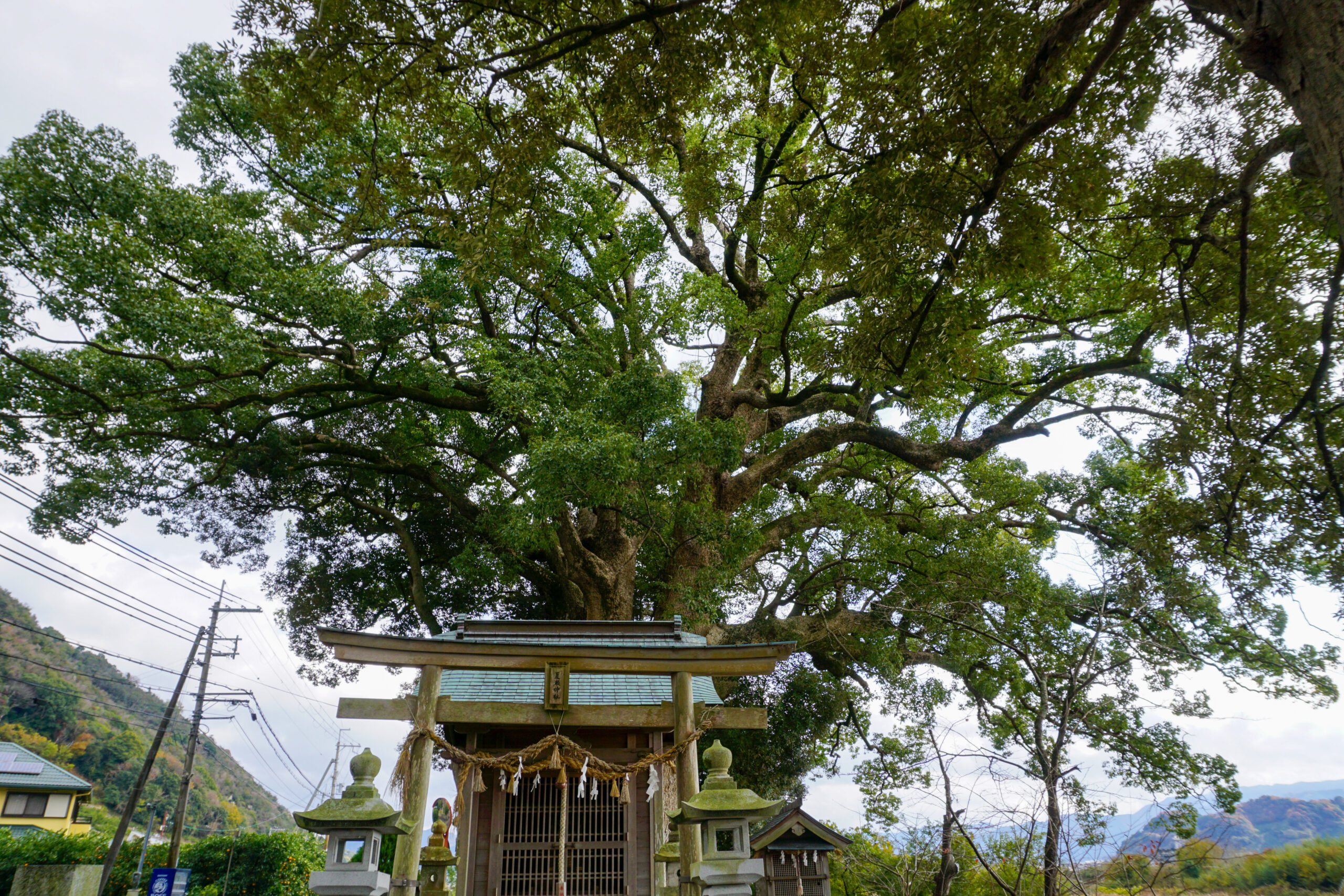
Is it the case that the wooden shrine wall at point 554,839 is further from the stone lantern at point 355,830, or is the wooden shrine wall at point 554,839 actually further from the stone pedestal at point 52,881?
the stone pedestal at point 52,881

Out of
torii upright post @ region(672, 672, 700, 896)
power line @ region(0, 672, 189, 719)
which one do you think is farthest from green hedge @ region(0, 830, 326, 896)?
power line @ region(0, 672, 189, 719)

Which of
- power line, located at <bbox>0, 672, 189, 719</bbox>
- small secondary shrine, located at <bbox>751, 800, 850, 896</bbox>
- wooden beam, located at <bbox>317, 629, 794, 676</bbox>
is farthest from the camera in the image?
power line, located at <bbox>0, 672, 189, 719</bbox>

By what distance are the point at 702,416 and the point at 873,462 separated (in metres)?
3.24

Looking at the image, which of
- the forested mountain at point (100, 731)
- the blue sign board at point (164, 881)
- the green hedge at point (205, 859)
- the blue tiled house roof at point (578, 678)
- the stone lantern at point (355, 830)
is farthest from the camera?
the forested mountain at point (100, 731)

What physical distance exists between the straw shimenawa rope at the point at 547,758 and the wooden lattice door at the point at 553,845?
124cm

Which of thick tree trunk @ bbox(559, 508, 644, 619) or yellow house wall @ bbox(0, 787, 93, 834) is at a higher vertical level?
thick tree trunk @ bbox(559, 508, 644, 619)

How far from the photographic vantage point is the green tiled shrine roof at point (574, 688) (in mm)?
7469

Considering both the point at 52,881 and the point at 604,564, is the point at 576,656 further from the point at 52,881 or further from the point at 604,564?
the point at 52,881

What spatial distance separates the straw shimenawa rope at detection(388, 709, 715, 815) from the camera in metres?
5.54

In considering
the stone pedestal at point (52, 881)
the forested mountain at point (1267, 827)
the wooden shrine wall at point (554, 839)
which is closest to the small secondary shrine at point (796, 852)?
the wooden shrine wall at point (554, 839)

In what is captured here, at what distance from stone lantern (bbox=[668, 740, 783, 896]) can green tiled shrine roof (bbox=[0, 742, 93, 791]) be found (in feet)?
78.8

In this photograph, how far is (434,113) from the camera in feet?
16.8

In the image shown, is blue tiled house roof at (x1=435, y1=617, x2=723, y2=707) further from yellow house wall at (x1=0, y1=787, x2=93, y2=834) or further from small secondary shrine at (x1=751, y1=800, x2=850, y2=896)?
yellow house wall at (x1=0, y1=787, x2=93, y2=834)

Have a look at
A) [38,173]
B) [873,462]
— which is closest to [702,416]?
[873,462]
